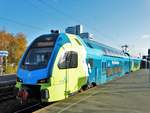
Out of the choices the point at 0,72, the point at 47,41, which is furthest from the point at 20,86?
the point at 0,72

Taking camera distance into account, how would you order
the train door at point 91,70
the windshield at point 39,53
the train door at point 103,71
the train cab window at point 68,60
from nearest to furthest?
the windshield at point 39,53
the train cab window at point 68,60
the train door at point 91,70
the train door at point 103,71

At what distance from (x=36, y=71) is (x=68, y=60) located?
67.0 inches

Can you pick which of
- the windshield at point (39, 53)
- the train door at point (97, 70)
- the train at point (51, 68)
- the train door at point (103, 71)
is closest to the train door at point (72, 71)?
the train at point (51, 68)

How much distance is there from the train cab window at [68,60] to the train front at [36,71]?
1.78 ft

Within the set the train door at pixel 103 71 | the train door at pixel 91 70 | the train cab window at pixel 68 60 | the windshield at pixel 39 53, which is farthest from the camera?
the train door at pixel 103 71

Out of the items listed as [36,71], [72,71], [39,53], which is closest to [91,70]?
[72,71]

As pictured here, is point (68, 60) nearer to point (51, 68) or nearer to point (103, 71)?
point (51, 68)

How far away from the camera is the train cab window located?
11492 millimetres

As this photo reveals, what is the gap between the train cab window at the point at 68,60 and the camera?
11.5m

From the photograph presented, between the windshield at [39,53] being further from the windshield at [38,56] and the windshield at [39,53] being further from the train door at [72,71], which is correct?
the train door at [72,71]

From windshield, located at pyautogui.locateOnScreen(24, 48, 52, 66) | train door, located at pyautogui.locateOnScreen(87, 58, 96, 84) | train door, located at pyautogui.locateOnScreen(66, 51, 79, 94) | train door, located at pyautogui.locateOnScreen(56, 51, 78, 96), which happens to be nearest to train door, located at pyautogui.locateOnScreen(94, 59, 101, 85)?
train door, located at pyautogui.locateOnScreen(87, 58, 96, 84)

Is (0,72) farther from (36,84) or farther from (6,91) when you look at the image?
(36,84)

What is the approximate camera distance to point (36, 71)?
10.9 metres

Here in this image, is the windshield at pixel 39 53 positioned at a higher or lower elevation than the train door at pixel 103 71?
higher
